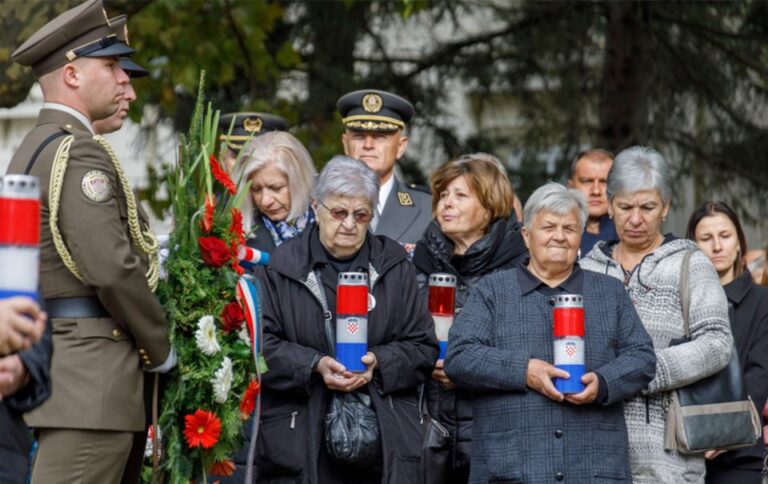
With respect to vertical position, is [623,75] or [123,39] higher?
[623,75]

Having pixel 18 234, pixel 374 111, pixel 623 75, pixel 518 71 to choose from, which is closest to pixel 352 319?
pixel 374 111

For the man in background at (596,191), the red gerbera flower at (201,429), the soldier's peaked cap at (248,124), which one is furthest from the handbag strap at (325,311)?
the man in background at (596,191)

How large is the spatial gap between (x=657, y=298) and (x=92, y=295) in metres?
2.55

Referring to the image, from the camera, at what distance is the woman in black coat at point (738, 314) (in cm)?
680

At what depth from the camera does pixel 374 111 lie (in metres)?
7.98

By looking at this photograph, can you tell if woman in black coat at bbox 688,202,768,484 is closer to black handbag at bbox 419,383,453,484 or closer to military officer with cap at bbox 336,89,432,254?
black handbag at bbox 419,383,453,484

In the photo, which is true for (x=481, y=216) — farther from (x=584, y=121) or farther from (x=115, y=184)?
(x=584, y=121)

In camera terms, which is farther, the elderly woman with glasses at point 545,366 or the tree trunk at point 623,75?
the tree trunk at point 623,75

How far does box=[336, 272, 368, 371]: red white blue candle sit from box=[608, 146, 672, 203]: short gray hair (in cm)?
140

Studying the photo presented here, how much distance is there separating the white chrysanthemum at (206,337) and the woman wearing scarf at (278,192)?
4.67 ft

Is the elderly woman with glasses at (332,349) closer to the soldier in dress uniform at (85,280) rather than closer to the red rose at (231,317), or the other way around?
the red rose at (231,317)

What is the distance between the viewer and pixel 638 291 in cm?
662

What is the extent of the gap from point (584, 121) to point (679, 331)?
22.4 feet

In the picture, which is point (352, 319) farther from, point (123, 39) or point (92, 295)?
point (123, 39)
